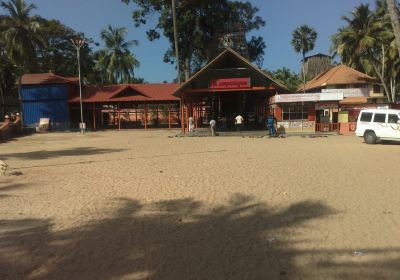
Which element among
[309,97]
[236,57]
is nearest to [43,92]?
[236,57]

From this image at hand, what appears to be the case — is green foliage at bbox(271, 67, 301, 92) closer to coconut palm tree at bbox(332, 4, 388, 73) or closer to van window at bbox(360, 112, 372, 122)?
coconut palm tree at bbox(332, 4, 388, 73)

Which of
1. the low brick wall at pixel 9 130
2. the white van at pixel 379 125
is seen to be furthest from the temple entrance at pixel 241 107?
the low brick wall at pixel 9 130

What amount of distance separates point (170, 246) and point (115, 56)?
56.4 meters

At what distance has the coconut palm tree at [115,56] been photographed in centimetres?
6009

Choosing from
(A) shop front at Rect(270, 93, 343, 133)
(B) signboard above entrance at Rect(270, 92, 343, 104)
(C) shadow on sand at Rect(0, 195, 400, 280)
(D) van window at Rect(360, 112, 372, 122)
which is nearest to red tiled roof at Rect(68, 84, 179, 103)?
(A) shop front at Rect(270, 93, 343, 133)

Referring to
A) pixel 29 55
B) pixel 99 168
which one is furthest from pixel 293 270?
pixel 29 55

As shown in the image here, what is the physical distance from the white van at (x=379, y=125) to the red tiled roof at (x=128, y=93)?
22.9 meters

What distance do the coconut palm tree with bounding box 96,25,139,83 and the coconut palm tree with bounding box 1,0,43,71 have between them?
57.1 ft

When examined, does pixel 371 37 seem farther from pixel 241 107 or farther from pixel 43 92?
pixel 43 92

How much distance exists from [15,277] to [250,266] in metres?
2.78

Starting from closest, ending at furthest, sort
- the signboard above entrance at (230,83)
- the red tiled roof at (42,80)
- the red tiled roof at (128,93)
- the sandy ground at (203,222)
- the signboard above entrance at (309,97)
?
the sandy ground at (203,222) < the signboard above entrance at (309,97) < the signboard above entrance at (230,83) < the red tiled roof at (128,93) < the red tiled roof at (42,80)

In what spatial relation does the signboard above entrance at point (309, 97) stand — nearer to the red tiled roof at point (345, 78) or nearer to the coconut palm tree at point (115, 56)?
the red tiled roof at point (345, 78)

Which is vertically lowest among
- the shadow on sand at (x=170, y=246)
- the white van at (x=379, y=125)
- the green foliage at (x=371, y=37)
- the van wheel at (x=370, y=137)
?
the shadow on sand at (x=170, y=246)

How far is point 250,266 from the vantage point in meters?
5.34
